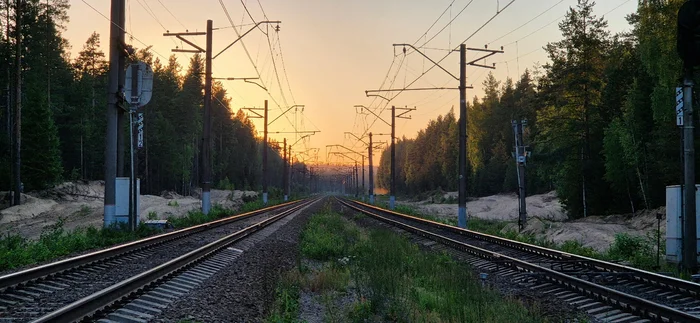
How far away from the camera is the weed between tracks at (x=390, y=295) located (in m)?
7.27

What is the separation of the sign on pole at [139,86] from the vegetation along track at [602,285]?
13010mm

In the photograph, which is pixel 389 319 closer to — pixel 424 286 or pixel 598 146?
pixel 424 286

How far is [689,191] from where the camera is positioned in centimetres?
1190

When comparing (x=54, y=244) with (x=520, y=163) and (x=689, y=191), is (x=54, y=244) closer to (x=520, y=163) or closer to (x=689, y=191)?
(x=689, y=191)

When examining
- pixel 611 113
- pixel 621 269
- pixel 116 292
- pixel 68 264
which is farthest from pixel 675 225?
pixel 611 113

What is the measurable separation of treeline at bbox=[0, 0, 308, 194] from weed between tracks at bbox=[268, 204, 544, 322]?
24.7 meters

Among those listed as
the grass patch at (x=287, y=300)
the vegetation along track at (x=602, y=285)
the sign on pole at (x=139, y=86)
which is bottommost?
the vegetation along track at (x=602, y=285)

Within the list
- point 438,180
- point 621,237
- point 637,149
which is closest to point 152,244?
point 621,237

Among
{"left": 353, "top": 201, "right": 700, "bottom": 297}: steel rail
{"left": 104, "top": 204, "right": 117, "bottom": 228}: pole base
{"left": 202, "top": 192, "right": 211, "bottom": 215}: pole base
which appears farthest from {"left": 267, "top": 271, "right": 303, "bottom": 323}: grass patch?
{"left": 202, "top": 192, "right": 211, "bottom": 215}: pole base

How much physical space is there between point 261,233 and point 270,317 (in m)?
15.0

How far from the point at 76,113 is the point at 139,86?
47.7 m

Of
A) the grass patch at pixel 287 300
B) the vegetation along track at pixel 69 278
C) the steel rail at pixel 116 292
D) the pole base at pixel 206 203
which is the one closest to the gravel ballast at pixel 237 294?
the grass patch at pixel 287 300

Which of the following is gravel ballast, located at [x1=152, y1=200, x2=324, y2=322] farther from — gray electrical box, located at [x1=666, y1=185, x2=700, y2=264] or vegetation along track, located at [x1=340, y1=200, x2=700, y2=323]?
gray electrical box, located at [x1=666, y1=185, x2=700, y2=264]

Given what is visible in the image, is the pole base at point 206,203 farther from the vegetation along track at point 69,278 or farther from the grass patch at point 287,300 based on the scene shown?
the grass patch at point 287,300
